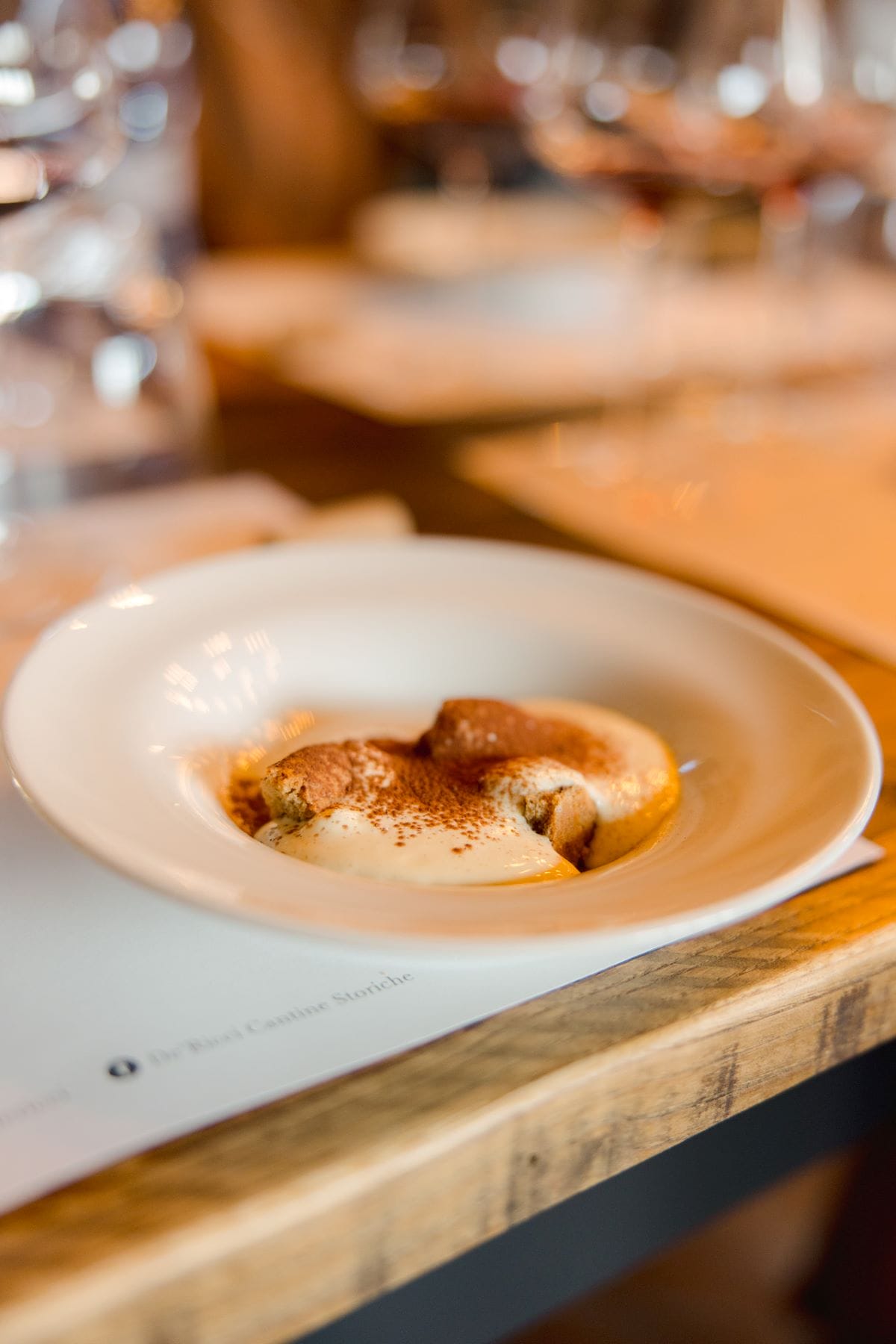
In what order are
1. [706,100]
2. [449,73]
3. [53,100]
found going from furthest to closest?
1. [449,73]
2. [706,100]
3. [53,100]

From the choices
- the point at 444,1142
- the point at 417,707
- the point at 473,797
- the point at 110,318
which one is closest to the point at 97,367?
the point at 110,318

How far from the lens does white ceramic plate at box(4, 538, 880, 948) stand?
1.21 ft

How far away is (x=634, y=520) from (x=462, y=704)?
21.1 inches

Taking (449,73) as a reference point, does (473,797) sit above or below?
→ below

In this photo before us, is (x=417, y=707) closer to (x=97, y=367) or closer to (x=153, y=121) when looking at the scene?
(x=97, y=367)

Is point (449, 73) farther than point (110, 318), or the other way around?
point (449, 73)

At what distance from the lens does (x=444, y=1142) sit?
375 mm

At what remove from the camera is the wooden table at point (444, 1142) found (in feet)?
1.08

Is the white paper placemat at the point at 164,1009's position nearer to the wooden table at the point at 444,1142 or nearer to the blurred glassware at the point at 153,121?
the wooden table at the point at 444,1142

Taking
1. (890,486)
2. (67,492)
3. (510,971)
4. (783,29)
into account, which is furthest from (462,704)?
(783,29)

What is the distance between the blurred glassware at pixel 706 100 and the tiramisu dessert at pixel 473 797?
790mm

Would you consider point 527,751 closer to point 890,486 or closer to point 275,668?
point 275,668

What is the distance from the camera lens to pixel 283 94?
274 centimetres

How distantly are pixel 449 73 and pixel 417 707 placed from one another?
1139 millimetres
